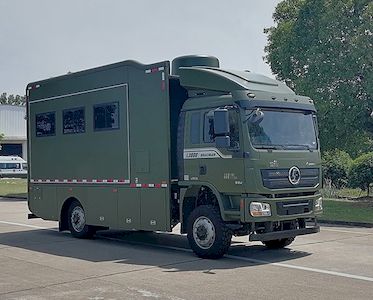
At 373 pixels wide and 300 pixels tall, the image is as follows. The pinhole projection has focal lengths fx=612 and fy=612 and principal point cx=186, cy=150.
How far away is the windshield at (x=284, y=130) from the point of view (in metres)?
10.9

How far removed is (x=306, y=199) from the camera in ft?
37.4

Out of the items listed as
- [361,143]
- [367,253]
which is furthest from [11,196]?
[367,253]

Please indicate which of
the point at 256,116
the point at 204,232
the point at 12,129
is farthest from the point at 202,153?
the point at 12,129

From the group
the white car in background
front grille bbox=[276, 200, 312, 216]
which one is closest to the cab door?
front grille bbox=[276, 200, 312, 216]

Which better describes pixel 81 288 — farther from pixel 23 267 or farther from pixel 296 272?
pixel 296 272

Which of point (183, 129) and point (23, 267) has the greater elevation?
point (183, 129)

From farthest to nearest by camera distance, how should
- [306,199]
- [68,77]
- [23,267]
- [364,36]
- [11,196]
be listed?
[11,196], [364,36], [68,77], [306,199], [23,267]

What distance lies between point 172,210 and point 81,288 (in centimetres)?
351

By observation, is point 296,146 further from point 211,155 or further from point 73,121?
point 73,121

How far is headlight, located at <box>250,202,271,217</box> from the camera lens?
10.6 metres

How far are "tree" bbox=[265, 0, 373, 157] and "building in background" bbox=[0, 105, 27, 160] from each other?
5927 cm

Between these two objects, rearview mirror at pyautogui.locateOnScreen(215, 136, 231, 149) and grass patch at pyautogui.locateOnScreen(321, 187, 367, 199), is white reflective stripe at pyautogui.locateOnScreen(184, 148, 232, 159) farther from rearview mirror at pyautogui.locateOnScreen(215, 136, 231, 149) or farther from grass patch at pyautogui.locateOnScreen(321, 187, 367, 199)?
grass patch at pyautogui.locateOnScreen(321, 187, 367, 199)

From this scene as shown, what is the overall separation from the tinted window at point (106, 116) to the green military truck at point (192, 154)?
0.07 feet

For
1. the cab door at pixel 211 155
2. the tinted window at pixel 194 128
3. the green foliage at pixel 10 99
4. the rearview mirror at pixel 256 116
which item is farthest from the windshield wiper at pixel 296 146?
the green foliage at pixel 10 99
